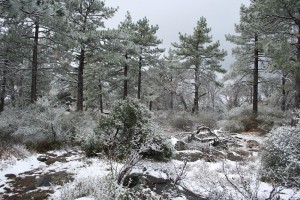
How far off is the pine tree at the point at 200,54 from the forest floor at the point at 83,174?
575 inches

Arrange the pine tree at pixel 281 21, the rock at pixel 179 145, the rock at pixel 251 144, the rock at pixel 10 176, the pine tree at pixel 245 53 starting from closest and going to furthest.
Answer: the rock at pixel 10 176 < the rock at pixel 179 145 < the rock at pixel 251 144 < the pine tree at pixel 281 21 < the pine tree at pixel 245 53

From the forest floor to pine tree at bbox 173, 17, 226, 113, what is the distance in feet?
47.9

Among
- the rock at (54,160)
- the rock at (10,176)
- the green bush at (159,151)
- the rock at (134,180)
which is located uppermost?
the green bush at (159,151)

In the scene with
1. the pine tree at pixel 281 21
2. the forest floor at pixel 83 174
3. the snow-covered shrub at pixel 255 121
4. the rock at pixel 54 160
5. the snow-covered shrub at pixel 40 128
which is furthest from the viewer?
the snow-covered shrub at pixel 255 121

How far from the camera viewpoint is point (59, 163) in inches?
322

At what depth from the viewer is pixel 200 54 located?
2341 centimetres

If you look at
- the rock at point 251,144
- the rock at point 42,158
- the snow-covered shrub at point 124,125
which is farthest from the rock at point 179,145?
the rock at point 42,158

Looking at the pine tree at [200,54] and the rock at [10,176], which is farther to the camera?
the pine tree at [200,54]

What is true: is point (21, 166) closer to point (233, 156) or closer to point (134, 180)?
point (134, 180)

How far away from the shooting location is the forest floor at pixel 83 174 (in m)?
5.86

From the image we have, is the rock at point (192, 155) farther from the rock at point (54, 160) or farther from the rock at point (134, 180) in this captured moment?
the rock at point (54, 160)

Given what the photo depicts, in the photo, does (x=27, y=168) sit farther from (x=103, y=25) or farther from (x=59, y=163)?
(x=103, y=25)

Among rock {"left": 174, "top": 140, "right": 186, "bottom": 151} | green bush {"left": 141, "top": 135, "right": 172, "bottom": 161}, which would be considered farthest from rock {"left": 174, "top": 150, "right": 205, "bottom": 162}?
green bush {"left": 141, "top": 135, "right": 172, "bottom": 161}

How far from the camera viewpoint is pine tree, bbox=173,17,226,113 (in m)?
23.2
